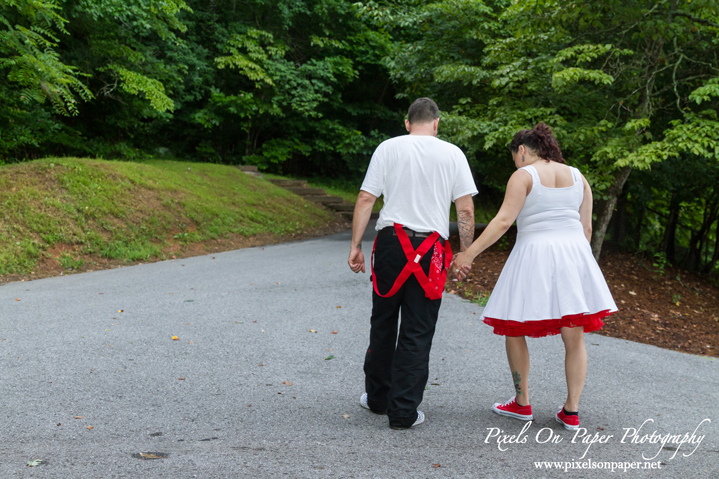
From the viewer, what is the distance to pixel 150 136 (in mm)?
22219

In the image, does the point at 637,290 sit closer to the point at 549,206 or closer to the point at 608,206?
the point at 608,206

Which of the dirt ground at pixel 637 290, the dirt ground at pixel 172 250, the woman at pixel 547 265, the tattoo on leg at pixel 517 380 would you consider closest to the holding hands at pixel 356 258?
the woman at pixel 547 265

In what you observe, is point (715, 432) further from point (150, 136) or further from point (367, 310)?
Result: point (150, 136)

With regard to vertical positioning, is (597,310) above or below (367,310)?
above

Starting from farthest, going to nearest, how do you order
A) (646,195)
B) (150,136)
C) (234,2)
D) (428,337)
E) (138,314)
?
(150,136)
(234,2)
(646,195)
(138,314)
(428,337)

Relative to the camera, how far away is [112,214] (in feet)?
34.9

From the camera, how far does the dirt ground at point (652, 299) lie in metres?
6.68

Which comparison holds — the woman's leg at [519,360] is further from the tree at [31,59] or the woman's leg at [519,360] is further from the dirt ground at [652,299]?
the tree at [31,59]

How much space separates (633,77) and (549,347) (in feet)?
18.9

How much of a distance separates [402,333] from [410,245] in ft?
1.80

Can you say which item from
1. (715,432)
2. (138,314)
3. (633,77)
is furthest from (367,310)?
(633,77)

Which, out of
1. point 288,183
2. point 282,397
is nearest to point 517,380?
point 282,397

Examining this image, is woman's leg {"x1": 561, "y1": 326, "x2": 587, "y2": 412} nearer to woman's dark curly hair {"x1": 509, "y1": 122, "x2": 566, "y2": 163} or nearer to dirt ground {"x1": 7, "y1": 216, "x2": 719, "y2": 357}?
woman's dark curly hair {"x1": 509, "y1": 122, "x2": 566, "y2": 163}

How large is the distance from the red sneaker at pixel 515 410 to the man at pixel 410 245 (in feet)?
1.86
